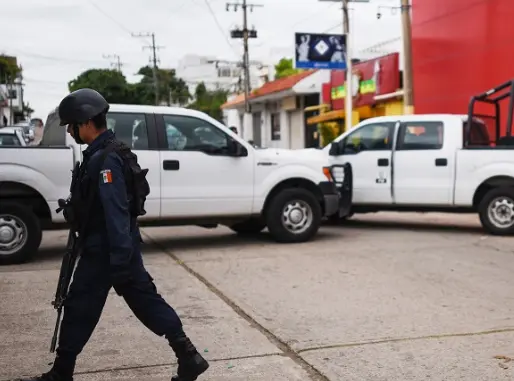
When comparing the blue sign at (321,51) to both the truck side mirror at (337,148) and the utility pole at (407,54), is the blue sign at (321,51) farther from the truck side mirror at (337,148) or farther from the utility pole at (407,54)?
the truck side mirror at (337,148)

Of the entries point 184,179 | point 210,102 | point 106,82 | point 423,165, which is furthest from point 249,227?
point 210,102

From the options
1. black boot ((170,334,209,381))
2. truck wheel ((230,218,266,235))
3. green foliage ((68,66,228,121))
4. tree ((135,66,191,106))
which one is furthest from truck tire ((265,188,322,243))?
tree ((135,66,191,106))

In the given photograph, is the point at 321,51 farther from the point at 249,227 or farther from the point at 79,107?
the point at 79,107

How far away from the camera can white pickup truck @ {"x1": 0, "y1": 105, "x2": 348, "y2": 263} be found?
7.93 metres

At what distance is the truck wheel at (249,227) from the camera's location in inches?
399

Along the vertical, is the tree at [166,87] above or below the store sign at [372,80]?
above

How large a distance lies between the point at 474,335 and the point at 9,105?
8517cm

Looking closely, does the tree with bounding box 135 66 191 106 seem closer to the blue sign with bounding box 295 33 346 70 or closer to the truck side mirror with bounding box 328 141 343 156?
the blue sign with bounding box 295 33 346 70

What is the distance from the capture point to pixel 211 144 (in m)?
8.87

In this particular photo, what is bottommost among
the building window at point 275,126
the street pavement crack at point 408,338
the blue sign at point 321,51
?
the street pavement crack at point 408,338

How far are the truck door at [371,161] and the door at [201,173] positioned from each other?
8.40 feet

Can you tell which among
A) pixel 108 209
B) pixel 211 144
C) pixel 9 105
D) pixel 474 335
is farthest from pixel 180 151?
pixel 9 105

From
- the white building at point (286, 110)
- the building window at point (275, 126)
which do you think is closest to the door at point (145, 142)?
the white building at point (286, 110)

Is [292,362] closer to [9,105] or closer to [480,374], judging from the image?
[480,374]
